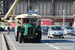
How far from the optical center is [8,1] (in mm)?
92938

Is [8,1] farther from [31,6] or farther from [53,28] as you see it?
[53,28]

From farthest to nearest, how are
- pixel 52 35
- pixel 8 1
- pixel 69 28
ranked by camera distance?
pixel 8 1
pixel 69 28
pixel 52 35

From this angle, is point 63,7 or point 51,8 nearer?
point 51,8

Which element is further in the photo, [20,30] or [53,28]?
[53,28]

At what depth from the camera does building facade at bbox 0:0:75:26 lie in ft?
305

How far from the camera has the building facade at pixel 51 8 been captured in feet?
305

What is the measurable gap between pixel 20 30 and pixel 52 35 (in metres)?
7.40

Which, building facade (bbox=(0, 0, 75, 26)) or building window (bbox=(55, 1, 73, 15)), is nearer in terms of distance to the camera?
building facade (bbox=(0, 0, 75, 26))

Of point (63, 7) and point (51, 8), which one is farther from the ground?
point (63, 7)

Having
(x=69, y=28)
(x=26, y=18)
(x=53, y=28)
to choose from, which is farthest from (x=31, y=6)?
(x=26, y=18)

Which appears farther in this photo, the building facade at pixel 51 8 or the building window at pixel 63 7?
the building window at pixel 63 7

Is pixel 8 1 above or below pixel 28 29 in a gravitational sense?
above

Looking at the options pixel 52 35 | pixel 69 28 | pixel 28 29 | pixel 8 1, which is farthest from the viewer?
pixel 8 1

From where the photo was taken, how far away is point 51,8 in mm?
94000
